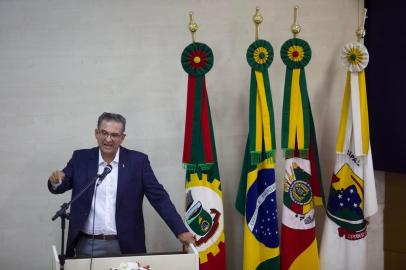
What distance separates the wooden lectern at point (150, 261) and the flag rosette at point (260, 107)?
1449 mm

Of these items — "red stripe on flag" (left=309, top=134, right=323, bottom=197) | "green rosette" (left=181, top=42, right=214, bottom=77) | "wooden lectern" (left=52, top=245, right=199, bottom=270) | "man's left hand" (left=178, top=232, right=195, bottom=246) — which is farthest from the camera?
"red stripe on flag" (left=309, top=134, right=323, bottom=197)

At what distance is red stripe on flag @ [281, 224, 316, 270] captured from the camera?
171 inches

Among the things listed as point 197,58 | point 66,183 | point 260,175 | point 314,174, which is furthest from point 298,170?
point 66,183

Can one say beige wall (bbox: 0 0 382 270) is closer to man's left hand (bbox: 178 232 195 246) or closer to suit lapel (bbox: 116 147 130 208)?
suit lapel (bbox: 116 147 130 208)

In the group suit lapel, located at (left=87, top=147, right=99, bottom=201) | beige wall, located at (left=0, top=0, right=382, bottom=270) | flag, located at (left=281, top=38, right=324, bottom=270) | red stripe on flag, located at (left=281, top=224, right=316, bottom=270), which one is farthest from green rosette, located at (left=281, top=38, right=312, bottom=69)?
suit lapel, located at (left=87, top=147, right=99, bottom=201)

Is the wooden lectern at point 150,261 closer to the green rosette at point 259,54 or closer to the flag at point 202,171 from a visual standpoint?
the flag at point 202,171

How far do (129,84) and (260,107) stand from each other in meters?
1.04

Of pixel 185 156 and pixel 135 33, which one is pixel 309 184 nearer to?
pixel 185 156

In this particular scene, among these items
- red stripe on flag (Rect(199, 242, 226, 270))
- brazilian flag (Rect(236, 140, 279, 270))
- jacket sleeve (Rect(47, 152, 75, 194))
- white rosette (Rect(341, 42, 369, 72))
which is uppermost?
white rosette (Rect(341, 42, 369, 72))

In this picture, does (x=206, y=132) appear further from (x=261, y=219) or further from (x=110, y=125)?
(x=110, y=125)

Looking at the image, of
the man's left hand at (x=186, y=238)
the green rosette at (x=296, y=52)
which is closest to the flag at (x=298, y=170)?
the green rosette at (x=296, y=52)

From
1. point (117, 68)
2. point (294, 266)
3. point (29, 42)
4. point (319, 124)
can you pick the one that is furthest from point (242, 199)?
point (29, 42)

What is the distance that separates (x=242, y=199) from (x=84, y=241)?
141 cm

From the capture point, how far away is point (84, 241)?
134 inches
